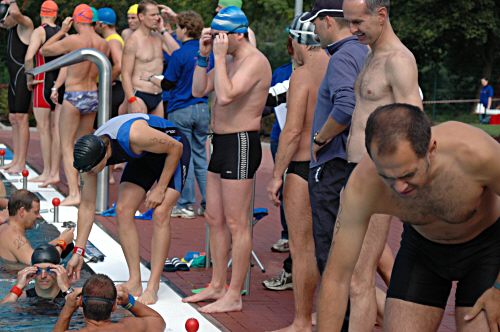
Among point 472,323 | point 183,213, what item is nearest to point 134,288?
point 183,213

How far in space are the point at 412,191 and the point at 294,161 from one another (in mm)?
2906

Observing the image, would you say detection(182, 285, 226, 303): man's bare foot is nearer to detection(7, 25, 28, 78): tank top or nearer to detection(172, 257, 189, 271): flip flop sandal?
detection(172, 257, 189, 271): flip flop sandal

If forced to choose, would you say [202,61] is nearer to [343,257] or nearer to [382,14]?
[382,14]

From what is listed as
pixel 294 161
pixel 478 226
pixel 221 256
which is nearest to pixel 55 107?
pixel 221 256

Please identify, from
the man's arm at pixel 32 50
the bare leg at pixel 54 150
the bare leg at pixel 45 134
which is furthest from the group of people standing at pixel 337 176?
the bare leg at pixel 45 134

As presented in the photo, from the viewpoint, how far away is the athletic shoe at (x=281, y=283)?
7.96m

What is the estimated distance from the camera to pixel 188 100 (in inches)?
422

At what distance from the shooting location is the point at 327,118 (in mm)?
6121

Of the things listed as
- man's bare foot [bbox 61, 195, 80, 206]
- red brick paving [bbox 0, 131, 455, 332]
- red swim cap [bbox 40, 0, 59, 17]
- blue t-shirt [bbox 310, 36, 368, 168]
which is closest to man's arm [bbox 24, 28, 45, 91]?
red swim cap [bbox 40, 0, 59, 17]

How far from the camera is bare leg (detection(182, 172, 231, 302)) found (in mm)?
7488

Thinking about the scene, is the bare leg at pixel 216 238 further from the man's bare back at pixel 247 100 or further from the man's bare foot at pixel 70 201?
the man's bare foot at pixel 70 201

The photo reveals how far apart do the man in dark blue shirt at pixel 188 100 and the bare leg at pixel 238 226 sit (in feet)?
10.5

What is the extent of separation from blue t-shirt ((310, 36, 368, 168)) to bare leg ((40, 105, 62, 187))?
668cm

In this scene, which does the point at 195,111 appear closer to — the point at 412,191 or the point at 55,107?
the point at 55,107
